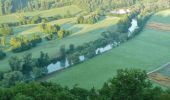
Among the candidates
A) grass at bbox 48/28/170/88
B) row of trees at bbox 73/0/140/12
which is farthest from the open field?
row of trees at bbox 73/0/140/12

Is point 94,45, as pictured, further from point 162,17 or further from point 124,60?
point 162,17

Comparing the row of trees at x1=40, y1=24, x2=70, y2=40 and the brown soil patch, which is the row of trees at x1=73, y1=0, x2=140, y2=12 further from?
the brown soil patch

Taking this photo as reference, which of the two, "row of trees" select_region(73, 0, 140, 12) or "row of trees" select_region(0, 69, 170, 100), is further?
"row of trees" select_region(73, 0, 140, 12)

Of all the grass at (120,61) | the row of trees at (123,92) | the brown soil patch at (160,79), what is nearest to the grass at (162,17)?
the grass at (120,61)

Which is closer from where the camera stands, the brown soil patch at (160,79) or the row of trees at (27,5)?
the brown soil patch at (160,79)

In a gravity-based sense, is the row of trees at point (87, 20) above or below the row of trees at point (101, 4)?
below

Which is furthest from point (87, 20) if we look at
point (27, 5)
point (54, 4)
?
point (27, 5)

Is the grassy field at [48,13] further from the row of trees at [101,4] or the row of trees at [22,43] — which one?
the row of trees at [22,43]
